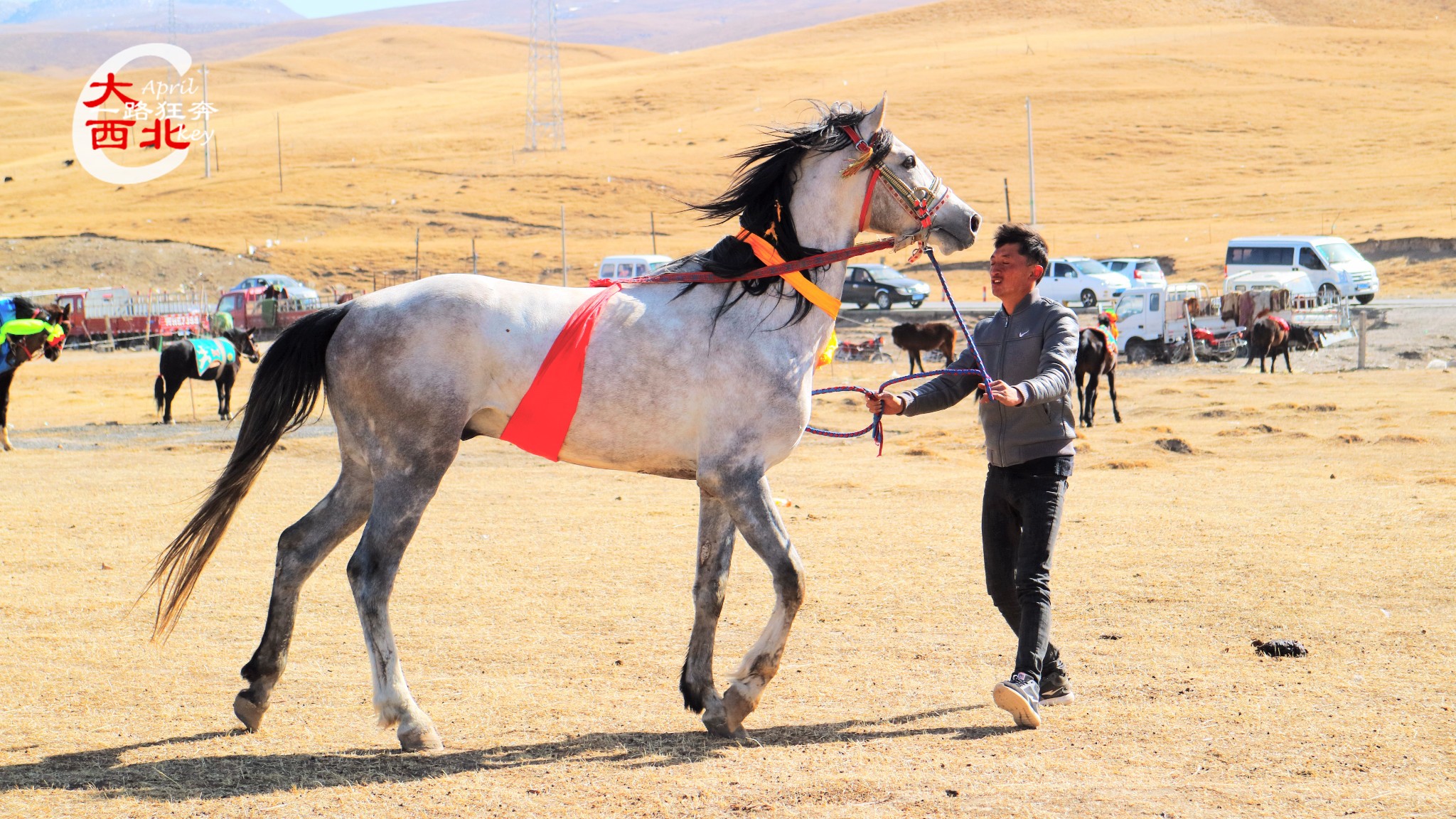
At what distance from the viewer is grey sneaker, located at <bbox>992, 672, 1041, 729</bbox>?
209 inches

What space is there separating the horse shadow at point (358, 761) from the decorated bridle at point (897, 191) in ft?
6.79

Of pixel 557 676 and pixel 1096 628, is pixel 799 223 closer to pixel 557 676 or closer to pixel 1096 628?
pixel 557 676

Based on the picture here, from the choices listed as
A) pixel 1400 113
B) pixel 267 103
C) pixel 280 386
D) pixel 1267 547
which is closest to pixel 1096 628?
pixel 1267 547

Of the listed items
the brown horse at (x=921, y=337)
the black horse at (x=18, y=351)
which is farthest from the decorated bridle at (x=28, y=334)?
the brown horse at (x=921, y=337)

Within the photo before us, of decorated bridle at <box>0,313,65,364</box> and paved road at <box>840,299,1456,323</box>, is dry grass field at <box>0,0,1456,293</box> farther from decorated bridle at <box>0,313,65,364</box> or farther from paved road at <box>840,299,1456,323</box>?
decorated bridle at <box>0,313,65,364</box>

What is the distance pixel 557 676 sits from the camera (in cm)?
629

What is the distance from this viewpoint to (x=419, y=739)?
203 inches

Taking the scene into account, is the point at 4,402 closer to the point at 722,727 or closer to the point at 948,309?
the point at 722,727

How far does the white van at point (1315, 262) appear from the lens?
33.1m

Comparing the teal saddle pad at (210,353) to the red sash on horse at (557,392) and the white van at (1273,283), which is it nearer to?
the red sash on horse at (557,392)

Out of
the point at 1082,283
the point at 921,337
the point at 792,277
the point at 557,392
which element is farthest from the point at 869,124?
the point at 1082,283

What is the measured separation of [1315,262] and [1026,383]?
32463mm

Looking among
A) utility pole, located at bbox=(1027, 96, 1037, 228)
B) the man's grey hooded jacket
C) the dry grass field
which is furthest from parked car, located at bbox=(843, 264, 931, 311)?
the man's grey hooded jacket

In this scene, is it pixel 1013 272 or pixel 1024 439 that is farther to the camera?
pixel 1013 272
